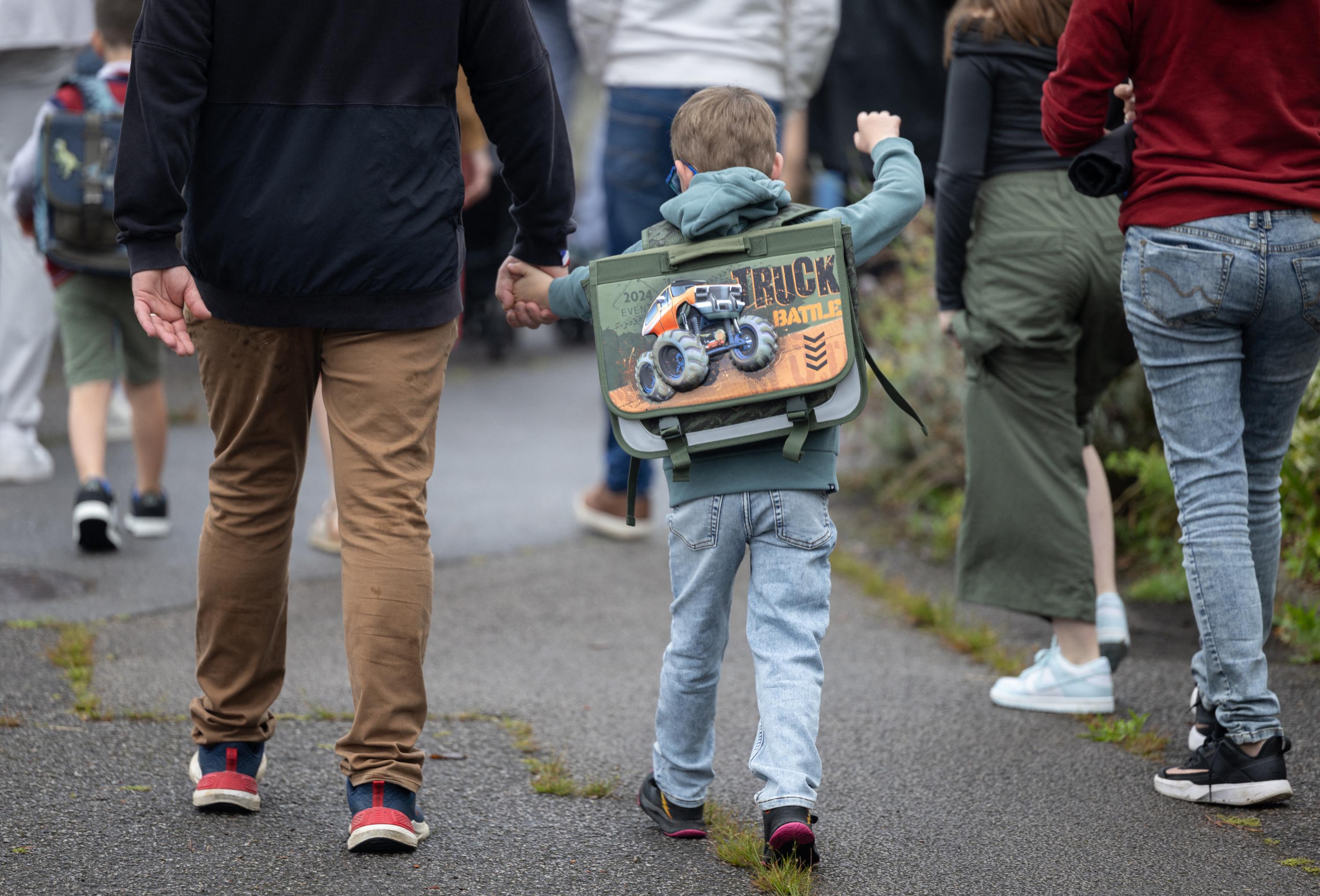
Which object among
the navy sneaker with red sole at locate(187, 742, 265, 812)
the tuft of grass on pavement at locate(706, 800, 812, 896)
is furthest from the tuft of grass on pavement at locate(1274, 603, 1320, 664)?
the navy sneaker with red sole at locate(187, 742, 265, 812)

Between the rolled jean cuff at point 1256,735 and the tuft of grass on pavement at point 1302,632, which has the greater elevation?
the rolled jean cuff at point 1256,735

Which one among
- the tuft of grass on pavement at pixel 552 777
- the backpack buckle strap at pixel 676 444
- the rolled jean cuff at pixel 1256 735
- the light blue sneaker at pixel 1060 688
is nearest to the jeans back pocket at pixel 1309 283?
the rolled jean cuff at pixel 1256 735

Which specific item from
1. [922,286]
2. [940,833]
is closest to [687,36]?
[922,286]

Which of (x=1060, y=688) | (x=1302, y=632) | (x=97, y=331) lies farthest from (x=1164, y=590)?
(x=97, y=331)

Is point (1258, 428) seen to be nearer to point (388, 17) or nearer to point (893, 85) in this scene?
point (388, 17)

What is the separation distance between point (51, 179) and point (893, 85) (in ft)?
12.9

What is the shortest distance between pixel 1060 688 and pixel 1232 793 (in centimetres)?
72

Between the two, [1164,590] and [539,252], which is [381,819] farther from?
[1164,590]

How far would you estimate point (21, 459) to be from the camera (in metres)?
6.17

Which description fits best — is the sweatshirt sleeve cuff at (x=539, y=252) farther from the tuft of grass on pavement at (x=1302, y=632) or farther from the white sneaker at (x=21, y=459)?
the white sneaker at (x=21, y=459)

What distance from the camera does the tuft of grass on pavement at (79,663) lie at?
11.4 ft

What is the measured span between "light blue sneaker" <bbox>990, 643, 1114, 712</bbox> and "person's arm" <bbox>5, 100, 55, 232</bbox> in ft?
12.5

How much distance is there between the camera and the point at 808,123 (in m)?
7.02

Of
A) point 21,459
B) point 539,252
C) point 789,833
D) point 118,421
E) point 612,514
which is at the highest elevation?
point 539,252
